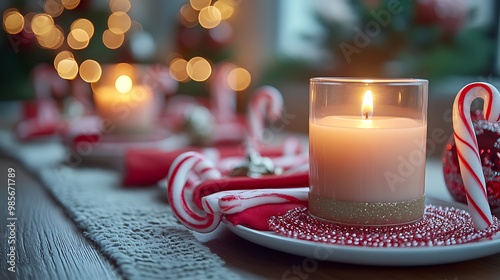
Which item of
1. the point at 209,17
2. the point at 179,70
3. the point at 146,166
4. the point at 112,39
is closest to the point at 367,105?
the point at 146,166

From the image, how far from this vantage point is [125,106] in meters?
1.47

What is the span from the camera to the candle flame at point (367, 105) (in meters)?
0.71

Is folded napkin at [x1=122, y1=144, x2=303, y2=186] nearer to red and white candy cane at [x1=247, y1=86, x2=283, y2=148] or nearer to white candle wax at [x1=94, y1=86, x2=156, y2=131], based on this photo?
red and white candy cane at [x1=247, y1=86, x2=283, y2=148]

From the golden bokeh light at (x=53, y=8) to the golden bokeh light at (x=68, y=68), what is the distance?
0.26 meters

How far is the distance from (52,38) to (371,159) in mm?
2379

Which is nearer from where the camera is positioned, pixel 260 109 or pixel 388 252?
pixel 388 252

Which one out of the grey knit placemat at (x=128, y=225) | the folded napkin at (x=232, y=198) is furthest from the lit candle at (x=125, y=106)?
the folded napkin at (x=232, y=198)

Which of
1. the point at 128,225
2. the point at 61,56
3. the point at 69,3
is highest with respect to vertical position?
the point at 69,3

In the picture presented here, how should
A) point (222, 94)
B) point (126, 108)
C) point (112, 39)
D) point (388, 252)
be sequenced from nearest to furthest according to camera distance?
1. point (388, 252)
2. point (126, 108)
3. point (222, 94)
4. point (112, 39)

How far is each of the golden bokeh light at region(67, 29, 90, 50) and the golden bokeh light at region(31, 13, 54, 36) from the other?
106 millimetres

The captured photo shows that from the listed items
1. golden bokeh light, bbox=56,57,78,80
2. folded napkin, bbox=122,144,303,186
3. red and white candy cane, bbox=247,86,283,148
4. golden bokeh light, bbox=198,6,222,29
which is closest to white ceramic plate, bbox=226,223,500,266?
folded napkin, bbox=122,144,303,186

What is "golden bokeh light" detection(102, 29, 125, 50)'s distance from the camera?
2.77 metres

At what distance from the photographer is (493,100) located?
720mm

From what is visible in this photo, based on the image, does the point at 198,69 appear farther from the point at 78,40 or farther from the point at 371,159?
the point at 371,159
